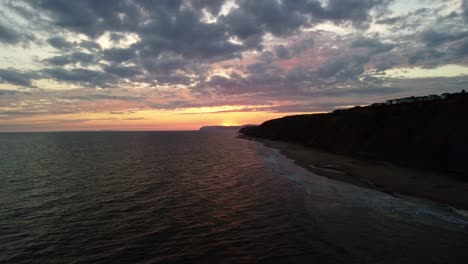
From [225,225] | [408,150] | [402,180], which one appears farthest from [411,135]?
[225,225]

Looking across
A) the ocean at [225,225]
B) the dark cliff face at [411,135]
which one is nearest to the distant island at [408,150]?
the dark cliff face at [411,135]

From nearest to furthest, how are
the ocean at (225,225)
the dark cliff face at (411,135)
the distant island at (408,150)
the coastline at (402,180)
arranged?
1. the ocean at (225,225)
2. the coastline at (402,180)
3. the distant island at (408,150)
4. the dark cliff face at (411,135)

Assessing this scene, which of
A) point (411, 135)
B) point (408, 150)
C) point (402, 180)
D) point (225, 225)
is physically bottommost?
point (402, 180)

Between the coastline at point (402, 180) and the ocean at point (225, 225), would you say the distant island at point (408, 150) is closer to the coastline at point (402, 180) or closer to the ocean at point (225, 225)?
the coastline at point (402, 180)

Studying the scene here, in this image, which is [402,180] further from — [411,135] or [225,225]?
[225,225]

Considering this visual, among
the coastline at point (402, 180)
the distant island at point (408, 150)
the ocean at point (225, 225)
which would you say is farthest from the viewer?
the distant island at point (408, 150)

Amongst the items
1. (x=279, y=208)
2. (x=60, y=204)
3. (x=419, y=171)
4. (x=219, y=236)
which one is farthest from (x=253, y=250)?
(x=419, y=171)

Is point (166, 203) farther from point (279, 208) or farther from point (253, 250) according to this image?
point (253, 250)
